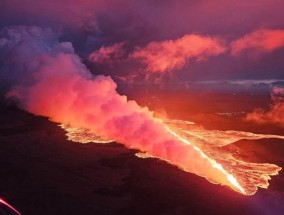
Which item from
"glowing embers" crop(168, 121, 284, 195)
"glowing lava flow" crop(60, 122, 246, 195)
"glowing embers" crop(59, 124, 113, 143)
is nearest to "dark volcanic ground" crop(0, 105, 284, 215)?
"glowing embers" crop(168, 121, 284, 195)

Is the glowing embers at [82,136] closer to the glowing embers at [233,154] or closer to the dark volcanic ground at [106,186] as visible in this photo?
the dark volcanic ground at [106,186]

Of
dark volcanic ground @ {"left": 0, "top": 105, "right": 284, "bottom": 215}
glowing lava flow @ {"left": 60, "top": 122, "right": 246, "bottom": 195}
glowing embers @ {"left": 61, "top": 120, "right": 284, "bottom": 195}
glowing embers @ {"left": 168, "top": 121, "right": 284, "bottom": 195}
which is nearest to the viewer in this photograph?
dark volcanic ground @ {"left": 0, "top": 105, "right": 284, "bottom": 215}

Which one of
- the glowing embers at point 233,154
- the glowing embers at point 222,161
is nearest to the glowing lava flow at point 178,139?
the glowing embers at point 222,161

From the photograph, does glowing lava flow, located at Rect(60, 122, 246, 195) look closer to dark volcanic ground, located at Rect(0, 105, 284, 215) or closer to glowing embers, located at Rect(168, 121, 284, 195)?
glowing embers, located at Rect(168, 121, 284, 195)

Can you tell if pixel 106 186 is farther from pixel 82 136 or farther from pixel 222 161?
pixel 82 136

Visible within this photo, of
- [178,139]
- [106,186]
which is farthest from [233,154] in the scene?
[106,186]

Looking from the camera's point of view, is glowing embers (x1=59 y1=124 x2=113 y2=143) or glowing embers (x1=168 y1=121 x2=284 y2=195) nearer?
glowing embers (x1=168 y1=121 x2=284 y2=195)

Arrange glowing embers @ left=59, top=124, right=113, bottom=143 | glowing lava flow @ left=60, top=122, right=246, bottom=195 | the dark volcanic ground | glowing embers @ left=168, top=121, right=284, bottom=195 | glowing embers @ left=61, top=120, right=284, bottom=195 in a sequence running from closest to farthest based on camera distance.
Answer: the dark volcanic ground < glowing lava flow @ left=60, top=122, right=246, bottom=195 < glowing embers @ left=61, top=120, right=284, bottom=195 < glowing embers @ left=168, top=121, right=284, bottom=195 < glowing embers @ left=59, top=124, right=113, bottom=143
